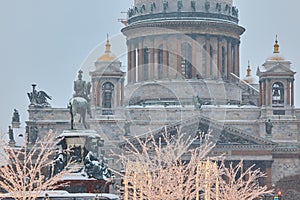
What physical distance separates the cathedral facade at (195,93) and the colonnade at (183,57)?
80 millimetres

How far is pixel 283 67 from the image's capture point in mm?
94625

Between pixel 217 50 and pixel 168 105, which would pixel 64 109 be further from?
pixel 217 50

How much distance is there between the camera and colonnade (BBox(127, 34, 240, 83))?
330ft

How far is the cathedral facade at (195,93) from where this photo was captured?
93125 mm

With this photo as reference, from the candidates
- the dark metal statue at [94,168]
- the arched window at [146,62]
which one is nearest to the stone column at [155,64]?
the arched window at [146,62]

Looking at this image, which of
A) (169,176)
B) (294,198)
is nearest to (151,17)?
(294,198)

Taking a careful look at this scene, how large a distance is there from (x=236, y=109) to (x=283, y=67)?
15.6 ft

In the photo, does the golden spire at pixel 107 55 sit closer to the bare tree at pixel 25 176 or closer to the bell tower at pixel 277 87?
the bell tower at pixel 277 87

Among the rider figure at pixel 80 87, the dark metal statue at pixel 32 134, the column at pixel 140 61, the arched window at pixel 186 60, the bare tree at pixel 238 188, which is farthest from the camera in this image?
the column at pixel 140 61

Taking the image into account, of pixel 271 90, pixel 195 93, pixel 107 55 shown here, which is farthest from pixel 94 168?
pixel 195 93

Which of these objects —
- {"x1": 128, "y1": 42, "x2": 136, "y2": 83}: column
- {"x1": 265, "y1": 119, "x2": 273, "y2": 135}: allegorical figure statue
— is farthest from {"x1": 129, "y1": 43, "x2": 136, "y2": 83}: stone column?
{"x1": 265, "y1": 119, "x2": 273, "y2": 135}: allegorical figure statue

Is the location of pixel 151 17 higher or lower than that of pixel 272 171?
higher

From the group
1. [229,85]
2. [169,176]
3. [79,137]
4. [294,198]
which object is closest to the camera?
[169,176]

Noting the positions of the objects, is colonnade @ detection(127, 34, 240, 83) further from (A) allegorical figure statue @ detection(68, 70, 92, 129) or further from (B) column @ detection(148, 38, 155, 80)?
(A) allegorical figure statue @ detection(68, 70, 92, 129)
